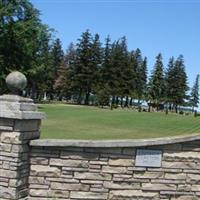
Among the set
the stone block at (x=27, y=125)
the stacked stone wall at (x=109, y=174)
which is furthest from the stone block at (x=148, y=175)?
the stone block at (x=27, y=125)

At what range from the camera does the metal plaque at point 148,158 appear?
26.6 ft

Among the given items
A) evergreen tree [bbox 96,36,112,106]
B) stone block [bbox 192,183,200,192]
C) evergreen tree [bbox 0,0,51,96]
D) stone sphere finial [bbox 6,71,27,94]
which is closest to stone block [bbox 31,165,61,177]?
stone sphere finial [bbox 6,71,27,94]

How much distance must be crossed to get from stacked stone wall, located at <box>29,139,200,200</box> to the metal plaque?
7 cm

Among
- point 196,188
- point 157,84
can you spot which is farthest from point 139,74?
point 196,188

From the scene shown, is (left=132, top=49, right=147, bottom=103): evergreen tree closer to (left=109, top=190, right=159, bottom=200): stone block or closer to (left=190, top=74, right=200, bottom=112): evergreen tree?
(left=190, top=74, right=200, bottom=112): evergreen tree

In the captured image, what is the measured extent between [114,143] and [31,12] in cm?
4892

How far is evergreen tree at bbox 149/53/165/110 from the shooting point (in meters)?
90.8

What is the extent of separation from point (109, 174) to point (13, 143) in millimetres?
1712

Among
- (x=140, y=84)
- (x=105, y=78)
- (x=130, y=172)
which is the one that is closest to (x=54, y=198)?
(x=130, y=172)

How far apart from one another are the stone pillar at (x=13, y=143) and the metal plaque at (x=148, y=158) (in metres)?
1.91

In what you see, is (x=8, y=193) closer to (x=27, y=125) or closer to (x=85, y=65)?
(x=27, y=125)

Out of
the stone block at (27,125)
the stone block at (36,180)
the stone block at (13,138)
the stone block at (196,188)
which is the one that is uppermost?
the stone block at (27,125)

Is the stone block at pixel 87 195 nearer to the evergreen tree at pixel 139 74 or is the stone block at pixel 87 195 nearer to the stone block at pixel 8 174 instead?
the stone block at pixel 8 174

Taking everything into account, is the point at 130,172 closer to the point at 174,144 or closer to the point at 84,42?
the point at 174,144
